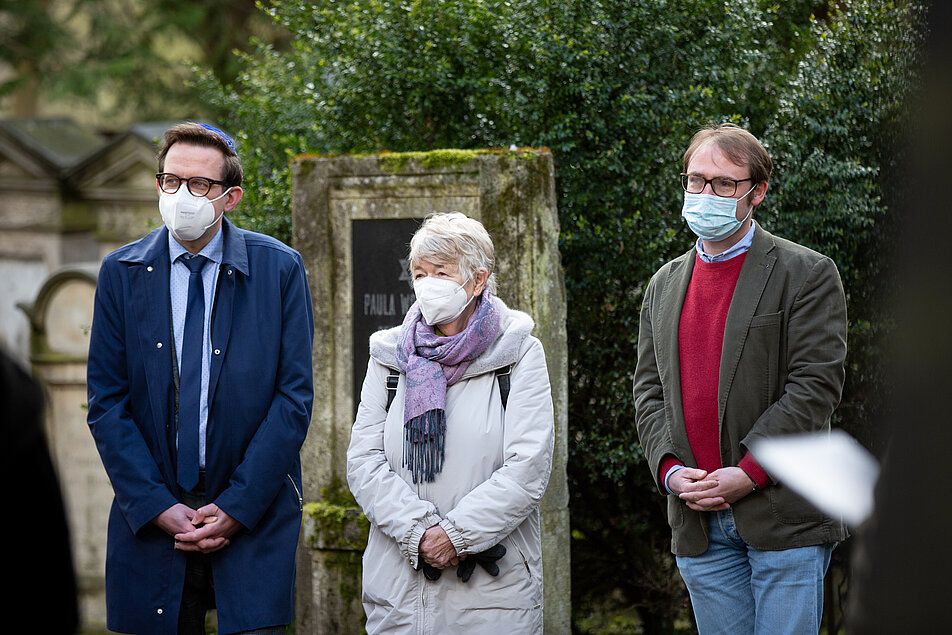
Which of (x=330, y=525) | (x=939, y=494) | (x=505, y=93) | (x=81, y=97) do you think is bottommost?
(x=330, y=525)

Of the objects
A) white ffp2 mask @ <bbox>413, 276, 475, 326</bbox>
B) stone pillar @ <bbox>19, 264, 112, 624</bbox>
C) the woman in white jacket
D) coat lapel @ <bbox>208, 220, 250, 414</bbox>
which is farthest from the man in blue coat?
stone pillar @ <bbox>19, 264, 112, 624</bbox>

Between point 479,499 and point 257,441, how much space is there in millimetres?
768

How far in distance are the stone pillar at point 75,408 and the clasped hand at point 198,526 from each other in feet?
15.2

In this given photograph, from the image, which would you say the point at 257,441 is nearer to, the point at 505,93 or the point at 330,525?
the point at 330,525

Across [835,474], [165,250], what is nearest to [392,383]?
[165,250]

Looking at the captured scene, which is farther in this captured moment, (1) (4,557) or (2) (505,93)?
(2) (505,93)

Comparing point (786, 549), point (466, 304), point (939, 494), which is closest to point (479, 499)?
point (466, 304)

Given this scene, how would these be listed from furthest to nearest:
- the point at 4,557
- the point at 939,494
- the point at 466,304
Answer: the point at 466,304, the point at 4,557, the point at 939,494

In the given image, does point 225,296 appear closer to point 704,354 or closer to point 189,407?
point 189,407

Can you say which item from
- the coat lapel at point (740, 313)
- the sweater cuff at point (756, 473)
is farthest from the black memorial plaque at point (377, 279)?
the sweater cuff at point (756, 473)

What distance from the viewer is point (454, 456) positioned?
3.46 meters

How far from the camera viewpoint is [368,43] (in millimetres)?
5980

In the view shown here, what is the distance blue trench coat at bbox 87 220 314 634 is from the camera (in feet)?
11.0

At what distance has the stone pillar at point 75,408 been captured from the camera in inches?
303
